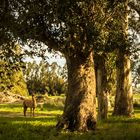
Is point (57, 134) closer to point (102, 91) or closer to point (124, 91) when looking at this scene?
point (102, 91)

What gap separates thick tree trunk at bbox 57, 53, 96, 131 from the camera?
903 inches

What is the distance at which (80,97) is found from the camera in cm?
2314

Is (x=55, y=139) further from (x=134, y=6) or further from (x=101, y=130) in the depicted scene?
(x=134, y=6)

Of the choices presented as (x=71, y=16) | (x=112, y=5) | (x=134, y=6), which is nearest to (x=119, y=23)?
(x=112, y=5)

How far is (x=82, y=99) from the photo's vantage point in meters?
23.1

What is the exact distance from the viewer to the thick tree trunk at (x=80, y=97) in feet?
75.3

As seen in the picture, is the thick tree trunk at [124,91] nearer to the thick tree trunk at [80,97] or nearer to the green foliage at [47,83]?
the thick tree trunk at [80,97]

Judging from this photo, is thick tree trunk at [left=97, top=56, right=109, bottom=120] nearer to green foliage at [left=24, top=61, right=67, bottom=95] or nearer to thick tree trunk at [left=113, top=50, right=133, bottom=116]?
thick tree trunk at [left=113, top=50, right=133, bottom=116]

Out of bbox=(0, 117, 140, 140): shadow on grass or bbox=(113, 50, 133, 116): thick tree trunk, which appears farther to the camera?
bbox=(113, 50, 133, 116): thick tree trunk

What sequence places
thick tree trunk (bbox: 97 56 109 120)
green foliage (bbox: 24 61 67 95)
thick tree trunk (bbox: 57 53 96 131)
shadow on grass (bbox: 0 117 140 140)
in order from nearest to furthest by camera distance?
shadow on grass (bbox: 0 117 140 140) → thick tree trunk (bbox: 57 53 96 131) → thick tree trunk (bbox: 97 56 109 120) → green foliage (bbox: 24 61 67 95)

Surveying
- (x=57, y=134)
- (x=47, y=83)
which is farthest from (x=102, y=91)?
(x=47, y=83)

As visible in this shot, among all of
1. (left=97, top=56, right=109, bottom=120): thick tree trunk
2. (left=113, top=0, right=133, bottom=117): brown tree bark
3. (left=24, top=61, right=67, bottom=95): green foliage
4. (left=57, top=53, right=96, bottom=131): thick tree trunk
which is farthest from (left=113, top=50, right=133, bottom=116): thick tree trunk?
(left=24, top=61, right=67, bottom=95): green foliage

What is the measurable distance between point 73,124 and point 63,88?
293 feet

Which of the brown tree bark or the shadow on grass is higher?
the brown tree bark
